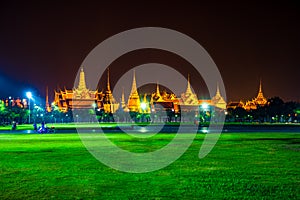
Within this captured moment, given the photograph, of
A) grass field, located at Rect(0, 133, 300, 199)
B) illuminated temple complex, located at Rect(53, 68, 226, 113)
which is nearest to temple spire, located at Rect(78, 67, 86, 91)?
illuminated temple complex, located at Rect(53, 68, 226, 113)

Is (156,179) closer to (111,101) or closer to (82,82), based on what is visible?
(111,101)

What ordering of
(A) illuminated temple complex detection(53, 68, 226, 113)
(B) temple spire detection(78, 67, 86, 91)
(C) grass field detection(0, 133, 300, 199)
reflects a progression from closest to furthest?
(C) grass field detection(0, 133, 300, 199), (A) illuminated temple complex detection(53, 68, 226, 113), (B) temple spire detection(78, 67, 86, 91)

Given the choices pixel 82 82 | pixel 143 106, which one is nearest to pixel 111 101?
pixel 143 106

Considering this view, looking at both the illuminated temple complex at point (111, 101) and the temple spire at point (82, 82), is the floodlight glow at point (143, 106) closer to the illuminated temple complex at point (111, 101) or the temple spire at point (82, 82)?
the illuminated temple complex at point (111, 101)

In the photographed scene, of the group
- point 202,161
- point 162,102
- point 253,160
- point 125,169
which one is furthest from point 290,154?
point 162,102

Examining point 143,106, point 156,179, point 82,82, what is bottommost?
point 156,179

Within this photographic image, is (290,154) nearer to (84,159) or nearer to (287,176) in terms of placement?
(287,176)

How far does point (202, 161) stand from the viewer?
51.5 ft

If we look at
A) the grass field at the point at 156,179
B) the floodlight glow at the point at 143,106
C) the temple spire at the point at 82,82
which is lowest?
the grass field at the point at 156,179

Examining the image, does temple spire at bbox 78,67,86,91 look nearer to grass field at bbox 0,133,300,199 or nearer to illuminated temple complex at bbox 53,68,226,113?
illuminated temple complex at bbox 53,68,226,113

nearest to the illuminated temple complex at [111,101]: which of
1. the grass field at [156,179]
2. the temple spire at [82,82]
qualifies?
the temple spire at [82,82]

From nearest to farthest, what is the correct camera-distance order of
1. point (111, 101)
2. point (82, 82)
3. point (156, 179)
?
point (156, 179), point (111, 101), point (82, 82)

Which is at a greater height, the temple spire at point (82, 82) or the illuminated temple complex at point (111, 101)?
→ the temple spire at point (82, 82)

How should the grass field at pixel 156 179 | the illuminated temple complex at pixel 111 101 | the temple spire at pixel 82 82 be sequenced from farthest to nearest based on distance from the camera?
1. the temple spire at pixel 82 82
2. the illuminated temple complex at pixel 111 101
3. the grass field at pixel 156 179
